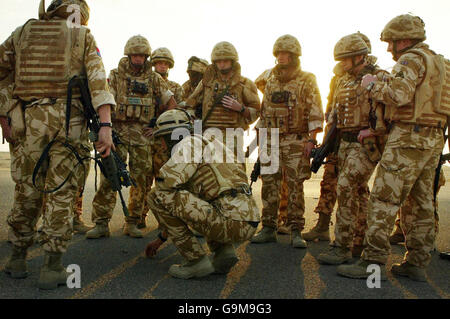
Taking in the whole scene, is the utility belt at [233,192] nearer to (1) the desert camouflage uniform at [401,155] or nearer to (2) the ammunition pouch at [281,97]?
(1) the desert camouflage uniform at [401,155]

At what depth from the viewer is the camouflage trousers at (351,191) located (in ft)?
13.5

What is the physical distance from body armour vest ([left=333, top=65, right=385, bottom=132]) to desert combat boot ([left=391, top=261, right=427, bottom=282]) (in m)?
1.42

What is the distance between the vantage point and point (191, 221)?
342cm

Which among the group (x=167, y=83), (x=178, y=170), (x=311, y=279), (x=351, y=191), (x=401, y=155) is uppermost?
(x=167, y=83)

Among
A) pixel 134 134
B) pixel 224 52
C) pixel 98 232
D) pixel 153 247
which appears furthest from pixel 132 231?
pixel 224 52

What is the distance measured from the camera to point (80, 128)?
3.29 meters

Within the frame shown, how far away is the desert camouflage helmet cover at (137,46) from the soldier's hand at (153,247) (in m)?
2.67

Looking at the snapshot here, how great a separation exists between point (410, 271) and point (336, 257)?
2.24 ft

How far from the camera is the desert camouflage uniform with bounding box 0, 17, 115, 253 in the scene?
3.14m

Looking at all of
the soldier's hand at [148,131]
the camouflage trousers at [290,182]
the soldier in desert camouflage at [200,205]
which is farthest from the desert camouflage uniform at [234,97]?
the soldier in desert camouflage at [200,205]

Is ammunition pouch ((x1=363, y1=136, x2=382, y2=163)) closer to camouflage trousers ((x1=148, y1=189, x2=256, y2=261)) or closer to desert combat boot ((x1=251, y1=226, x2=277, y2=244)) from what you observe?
camouflage trousers ((x1=148, y1=189, x2=256, y2=261))

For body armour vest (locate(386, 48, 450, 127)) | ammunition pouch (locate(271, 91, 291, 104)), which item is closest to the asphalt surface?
body armour vest (locate(386, 48, 450, 127))

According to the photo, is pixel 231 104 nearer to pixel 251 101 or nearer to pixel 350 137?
pixel 251 101
